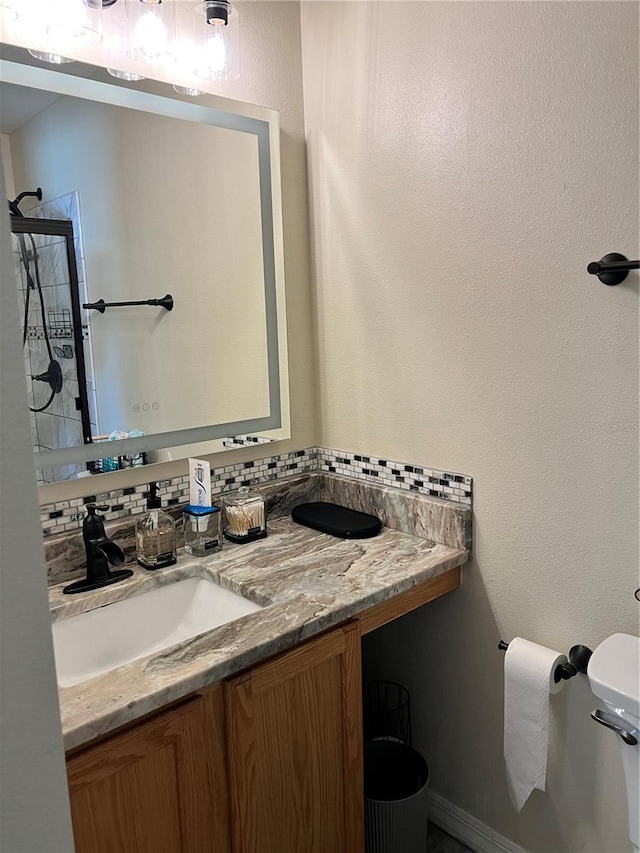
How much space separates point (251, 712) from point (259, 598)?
24 cm

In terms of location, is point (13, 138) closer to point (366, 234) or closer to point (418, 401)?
point (366, 234)

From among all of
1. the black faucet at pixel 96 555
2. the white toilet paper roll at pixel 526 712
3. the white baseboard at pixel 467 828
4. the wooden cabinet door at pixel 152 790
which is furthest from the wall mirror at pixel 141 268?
the white baseboard at pixel 467 828

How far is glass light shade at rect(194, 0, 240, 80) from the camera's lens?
59.6 inches

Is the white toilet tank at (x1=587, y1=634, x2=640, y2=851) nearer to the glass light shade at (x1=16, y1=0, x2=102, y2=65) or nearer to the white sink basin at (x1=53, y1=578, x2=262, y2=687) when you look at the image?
the white sink basin at (x1=53, y1=578, x2=262, y2=687)

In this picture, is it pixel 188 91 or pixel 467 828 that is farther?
pixel 467 828

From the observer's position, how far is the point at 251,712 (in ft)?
3.90

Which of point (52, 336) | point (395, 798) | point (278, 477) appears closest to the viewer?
point (52, 336)

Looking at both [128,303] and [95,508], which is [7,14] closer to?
[128,303]

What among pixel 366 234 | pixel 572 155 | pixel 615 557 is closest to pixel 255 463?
pixel 366 234

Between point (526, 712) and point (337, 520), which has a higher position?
point (337, 520)

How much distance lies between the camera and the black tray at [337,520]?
167cm

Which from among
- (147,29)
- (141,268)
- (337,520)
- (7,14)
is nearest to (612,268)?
(337,520)

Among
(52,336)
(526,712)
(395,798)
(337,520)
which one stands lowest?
(395,798)

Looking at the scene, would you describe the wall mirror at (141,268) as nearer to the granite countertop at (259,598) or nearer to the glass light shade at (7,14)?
the glass light shade at (7,14)
